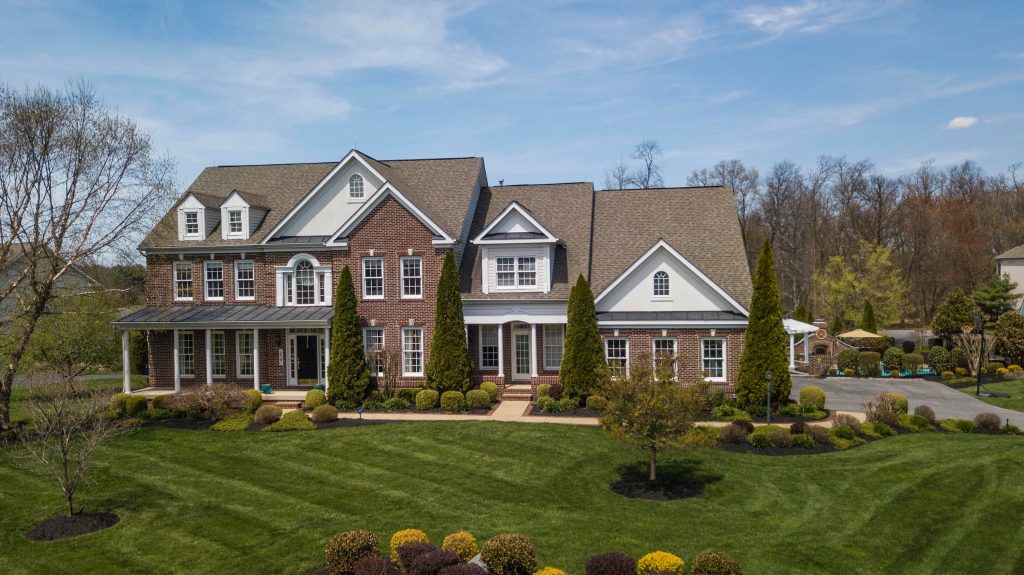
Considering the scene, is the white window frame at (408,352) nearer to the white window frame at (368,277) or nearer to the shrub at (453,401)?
the white window frame at (368,277)

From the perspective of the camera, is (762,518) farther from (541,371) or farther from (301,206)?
(301,206)

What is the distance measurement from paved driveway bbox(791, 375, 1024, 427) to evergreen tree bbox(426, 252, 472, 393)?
13785 mm

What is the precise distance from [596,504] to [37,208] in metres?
20.0

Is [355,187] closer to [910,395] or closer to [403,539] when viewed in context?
[403,539]

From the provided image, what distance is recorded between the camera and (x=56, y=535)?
12820mm

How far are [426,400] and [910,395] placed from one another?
802 inches

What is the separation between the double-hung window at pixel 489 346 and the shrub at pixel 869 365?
19725 mm

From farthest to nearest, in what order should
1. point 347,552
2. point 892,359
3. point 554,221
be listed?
point 892,359, point 554,221, point 347,552

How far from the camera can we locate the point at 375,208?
27.5 metres

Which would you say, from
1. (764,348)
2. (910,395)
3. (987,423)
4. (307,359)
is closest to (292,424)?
(307,359)

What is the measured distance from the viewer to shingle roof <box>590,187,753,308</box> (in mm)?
27859

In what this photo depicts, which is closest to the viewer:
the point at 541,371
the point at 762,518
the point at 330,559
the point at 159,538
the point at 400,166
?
the point at 330,559

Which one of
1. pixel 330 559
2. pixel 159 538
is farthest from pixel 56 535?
pixel 330 559

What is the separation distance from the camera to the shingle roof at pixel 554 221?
27797mm
